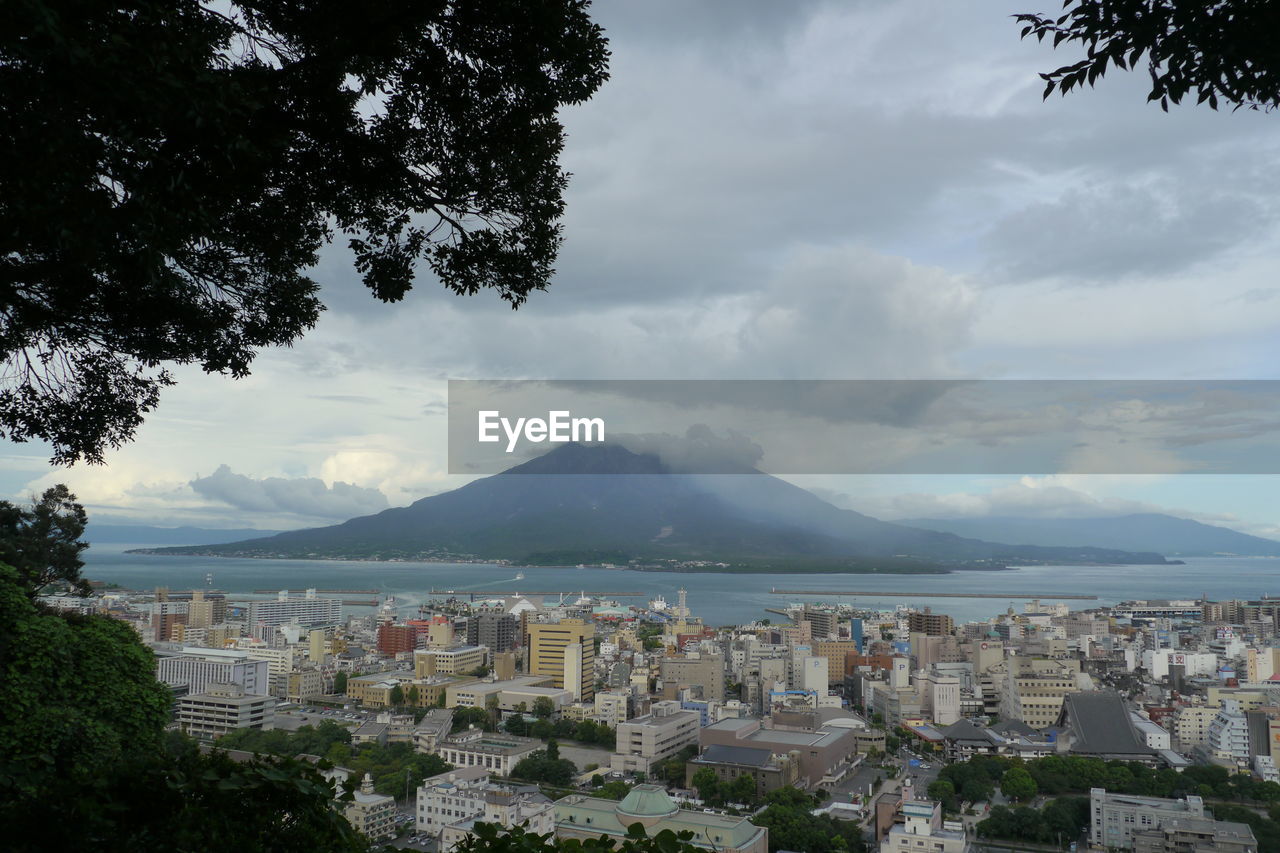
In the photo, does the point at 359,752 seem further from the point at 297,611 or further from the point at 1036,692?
the point at 297,611

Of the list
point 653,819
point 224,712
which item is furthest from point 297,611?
point 653,819

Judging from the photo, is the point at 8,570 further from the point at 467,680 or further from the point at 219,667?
the point at 467,680

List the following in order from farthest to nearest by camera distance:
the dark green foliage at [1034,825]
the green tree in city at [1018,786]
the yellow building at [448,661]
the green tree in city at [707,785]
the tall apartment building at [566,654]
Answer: the yellow building at [448,661], the tall apartment building at [566,654], the green tree in city at [707,785], the green tree in city at [1018,786], the dark green foliage at [1034,825]

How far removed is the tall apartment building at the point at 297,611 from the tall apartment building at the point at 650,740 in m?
17.7

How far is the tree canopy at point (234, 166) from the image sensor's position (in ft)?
2.95

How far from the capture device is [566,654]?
14.7 meters

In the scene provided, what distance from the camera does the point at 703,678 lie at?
15.1 metres

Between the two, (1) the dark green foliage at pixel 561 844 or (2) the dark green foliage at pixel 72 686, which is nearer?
(1) the dark green foliage at pixel 561 844

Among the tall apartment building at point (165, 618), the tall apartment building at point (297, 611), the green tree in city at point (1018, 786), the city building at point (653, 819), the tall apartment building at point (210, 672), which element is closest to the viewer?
the city building at point (653, 819)

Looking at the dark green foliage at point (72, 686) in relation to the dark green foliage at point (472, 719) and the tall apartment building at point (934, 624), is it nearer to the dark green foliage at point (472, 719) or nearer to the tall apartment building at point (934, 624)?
the dark green foliage at point (472, 719)

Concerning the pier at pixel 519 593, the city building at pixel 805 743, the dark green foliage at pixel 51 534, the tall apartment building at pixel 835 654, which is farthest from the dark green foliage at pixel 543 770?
the pier at pixel 519 593

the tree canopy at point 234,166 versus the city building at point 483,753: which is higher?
the tree canopy at point 234,166

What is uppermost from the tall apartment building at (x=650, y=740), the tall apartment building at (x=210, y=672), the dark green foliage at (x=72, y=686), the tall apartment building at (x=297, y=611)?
the dark green foliage at (x=72, y=686)

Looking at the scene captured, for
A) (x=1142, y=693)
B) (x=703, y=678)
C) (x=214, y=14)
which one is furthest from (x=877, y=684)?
(x=214, y=14)
